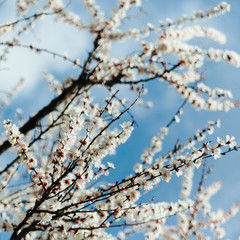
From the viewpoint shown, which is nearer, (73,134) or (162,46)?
(73,134)

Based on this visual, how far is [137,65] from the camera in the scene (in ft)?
18.3

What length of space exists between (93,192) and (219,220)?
629 cm

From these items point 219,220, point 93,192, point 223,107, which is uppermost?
point 223,107

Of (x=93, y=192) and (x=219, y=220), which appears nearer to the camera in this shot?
(x=93, y=192)

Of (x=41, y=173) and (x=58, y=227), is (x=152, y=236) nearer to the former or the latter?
(x=58, y=227)

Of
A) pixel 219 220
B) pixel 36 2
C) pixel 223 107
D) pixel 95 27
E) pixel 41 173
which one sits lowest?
pixel 41 173

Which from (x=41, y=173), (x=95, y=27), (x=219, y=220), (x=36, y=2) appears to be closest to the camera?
(x=41, y=173)

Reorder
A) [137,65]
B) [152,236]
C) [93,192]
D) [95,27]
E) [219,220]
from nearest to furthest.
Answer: [93,192], [152,236], [137,65], [95,27], [219,220]

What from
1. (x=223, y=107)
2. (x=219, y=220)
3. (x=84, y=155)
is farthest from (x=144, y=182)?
(x=219, y=220)

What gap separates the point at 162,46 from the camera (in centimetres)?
569

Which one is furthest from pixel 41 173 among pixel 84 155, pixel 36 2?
pixel 36 2

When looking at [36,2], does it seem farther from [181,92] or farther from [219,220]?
[219,220]

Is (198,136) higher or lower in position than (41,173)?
higher

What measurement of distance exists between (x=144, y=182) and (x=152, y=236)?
5.57 feet
